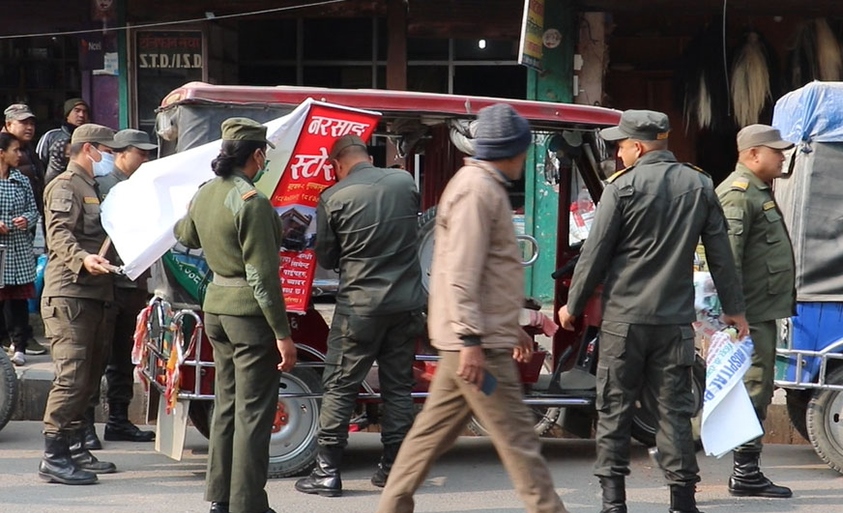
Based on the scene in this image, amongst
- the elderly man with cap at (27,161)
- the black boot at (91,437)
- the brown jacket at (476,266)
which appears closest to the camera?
the brown jacket at (476,266)

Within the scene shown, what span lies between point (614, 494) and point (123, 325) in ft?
11.0

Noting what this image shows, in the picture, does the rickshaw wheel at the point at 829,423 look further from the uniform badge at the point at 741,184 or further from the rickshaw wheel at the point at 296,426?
the rickshaw wheel at the point at 296,426

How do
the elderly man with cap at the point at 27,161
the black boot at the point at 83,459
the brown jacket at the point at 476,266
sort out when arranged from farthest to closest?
the elderly man with cap at the point at 27,161 < the black boot at the point at 83,459 < the brown jacket at the point at 476,266

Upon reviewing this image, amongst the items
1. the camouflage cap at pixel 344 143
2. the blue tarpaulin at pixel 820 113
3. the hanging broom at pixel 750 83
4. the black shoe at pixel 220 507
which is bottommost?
the black shoe at pixel 220 507

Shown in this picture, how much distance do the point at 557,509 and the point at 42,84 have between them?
370 inches

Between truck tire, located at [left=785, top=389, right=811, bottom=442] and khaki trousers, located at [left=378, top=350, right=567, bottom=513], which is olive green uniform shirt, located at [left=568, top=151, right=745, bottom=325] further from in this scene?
truck tire, located at [left=785, top=389, right=811, bottom=442]

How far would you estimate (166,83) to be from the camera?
461 inches

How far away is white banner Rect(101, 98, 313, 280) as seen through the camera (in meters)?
6.14

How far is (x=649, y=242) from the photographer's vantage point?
569 centimetres

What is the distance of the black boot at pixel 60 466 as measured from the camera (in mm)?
6609

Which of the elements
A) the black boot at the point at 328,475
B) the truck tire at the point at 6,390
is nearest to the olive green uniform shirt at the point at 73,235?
the truck tire at the point at 6,390

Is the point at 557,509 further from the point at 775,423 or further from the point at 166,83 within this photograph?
the point at 166,83

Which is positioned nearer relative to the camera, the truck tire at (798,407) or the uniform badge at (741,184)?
the uniform badge at (741,184)

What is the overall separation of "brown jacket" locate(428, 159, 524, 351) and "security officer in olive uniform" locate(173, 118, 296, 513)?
2.94ft
